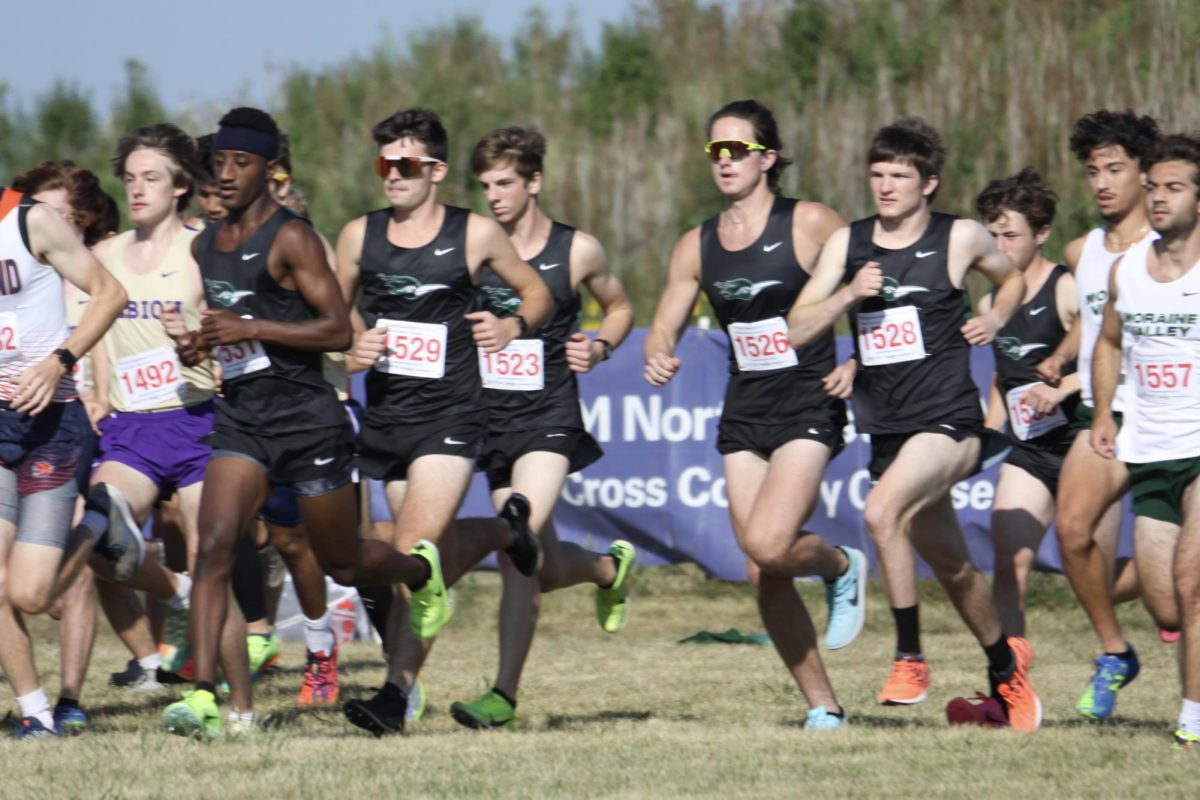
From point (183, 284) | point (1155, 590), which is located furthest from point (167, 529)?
point (1155, 590)

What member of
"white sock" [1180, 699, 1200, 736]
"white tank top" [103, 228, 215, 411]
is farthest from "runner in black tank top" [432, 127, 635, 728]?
"white sock" [1180, 699, 1200, 736]

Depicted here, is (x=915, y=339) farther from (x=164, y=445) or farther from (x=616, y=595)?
(x=164, y=445)

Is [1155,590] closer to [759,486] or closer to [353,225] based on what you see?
[759,486]

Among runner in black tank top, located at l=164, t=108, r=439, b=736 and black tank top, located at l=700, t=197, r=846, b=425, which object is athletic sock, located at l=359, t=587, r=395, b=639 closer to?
runner in black tank top, located at l=164, t=108, r=439, b=736

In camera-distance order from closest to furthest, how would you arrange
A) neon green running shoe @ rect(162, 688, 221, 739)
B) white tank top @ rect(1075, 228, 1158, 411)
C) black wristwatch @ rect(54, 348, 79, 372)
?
1. neon green running shoe @ rect(162, 688, 221, 739)
2. black wristwatch @ rect(54, 348, 79, 372)
3. white tank top @ rect(1075, 228, 1158, 411)

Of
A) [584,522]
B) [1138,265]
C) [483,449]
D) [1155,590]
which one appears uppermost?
[1138,265]

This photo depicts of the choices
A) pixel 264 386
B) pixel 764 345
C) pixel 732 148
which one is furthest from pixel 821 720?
pixel 264 386

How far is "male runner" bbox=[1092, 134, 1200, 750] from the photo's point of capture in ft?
22.4

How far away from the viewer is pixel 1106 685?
7902 millimetres

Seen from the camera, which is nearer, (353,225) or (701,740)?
(701,740)

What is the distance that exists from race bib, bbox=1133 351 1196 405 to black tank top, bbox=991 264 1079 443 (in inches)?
73.7

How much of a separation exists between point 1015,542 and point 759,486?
1.73 metres

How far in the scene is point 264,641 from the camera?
9.34 metres

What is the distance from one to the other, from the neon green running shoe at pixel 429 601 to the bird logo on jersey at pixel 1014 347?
320 cm
